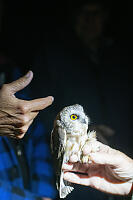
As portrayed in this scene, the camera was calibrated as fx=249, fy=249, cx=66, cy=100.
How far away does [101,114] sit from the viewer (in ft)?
4.40

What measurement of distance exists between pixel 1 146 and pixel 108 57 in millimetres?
863

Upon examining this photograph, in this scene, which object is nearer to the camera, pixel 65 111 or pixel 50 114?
pixel 65 111

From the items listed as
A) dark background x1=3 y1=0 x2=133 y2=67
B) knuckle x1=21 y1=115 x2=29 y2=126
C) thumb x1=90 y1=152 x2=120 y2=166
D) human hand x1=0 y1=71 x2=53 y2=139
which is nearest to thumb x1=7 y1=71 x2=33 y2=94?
human hand x1=0 y1=71 x2=53 y2=139

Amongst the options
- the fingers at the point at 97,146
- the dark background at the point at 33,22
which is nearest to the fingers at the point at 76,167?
the fingers at the point at 97,146

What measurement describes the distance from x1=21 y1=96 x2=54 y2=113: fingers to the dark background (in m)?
0.87

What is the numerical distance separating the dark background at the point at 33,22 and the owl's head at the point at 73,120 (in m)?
0.87

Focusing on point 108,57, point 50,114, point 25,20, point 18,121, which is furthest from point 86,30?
point 18,121

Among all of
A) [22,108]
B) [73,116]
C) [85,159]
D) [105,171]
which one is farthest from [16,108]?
[105,171]

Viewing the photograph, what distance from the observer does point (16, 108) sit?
784mm

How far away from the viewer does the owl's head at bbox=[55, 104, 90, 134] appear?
801mm

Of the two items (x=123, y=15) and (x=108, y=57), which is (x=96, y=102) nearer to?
(x=108, y=57)

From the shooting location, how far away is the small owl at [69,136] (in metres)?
0.81

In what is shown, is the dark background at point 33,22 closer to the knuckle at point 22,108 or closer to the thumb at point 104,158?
the knuckle at point 22,108

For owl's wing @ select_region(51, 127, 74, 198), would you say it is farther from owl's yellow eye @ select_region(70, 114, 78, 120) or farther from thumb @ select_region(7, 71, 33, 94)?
thumb @ select_region(7, 71, 33, 94)
